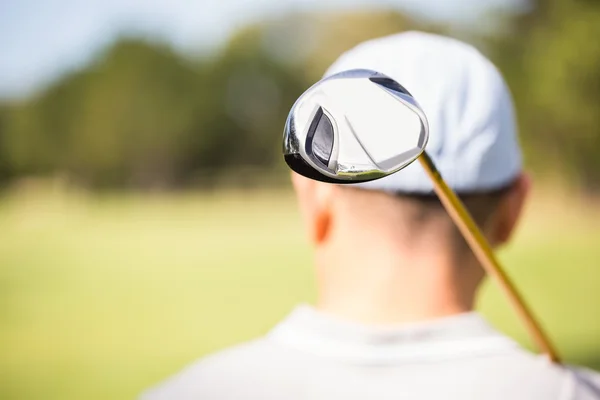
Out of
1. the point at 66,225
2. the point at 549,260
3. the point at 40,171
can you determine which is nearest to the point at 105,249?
the point at 66,225

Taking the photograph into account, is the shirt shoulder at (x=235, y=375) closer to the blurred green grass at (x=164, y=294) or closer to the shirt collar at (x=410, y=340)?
the shirt collar at (x=410, y=340)

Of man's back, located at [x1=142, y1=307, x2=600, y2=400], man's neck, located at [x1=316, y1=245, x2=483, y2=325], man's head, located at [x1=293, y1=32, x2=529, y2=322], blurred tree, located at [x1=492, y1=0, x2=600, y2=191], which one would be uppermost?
blurred tree, located at [x1=492, y1=0, x2=600, y2=191]

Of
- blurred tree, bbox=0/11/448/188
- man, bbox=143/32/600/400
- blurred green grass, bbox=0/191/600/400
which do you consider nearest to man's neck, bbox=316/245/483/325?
man, bbox=143/32/600/400

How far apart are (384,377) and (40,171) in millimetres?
30372

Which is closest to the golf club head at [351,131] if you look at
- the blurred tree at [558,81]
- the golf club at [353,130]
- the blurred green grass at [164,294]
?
the golf club at [353,130]

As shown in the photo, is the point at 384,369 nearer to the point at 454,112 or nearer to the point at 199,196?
the point at 454,112

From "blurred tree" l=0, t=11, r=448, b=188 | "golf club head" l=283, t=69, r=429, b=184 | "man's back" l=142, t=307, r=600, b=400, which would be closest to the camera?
"golf club head" l=283, t=69, r=429, b=184

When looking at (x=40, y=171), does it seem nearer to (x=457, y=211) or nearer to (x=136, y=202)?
(x=136, y=202)

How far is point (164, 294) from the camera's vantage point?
25.0ft

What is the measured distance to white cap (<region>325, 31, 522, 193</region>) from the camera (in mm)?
1022

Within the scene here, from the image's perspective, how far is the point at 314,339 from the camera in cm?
102

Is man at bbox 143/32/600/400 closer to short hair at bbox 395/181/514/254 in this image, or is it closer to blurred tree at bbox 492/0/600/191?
short hair at bbox 395/181/514/254

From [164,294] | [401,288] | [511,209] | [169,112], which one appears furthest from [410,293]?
[169,112]

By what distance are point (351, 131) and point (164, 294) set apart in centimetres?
701
